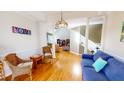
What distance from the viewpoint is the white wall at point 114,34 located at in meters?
3.16

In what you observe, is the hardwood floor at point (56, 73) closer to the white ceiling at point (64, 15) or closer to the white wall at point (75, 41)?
the white ceiling at point (64, 15)

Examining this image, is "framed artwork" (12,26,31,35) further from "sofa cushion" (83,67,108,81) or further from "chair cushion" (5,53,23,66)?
"sofa cushion" (83,67,108,81)

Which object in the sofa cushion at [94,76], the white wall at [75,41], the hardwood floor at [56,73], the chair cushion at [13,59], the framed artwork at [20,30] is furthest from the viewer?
the white wall at [75,41]

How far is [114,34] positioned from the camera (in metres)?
3.50

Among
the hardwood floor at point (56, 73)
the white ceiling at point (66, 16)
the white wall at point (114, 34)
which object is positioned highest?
the white ceiling at point (66, 16)

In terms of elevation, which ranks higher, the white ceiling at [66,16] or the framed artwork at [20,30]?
the white ceiling at [66,16]

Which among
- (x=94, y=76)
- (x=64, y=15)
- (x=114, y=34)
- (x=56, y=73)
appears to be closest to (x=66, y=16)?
(x=64, y=15)

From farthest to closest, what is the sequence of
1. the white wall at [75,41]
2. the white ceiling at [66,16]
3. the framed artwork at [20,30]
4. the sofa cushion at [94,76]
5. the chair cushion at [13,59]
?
the white wall at [75,41] < the white ceiling at [66,16] < the framed artwork at [20,30] < the chair cushion at [13,59] < the sofa cushion at [94,76]

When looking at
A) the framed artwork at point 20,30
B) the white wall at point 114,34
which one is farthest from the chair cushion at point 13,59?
the white wall at point 114,34

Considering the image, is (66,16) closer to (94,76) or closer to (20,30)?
(20,30)
